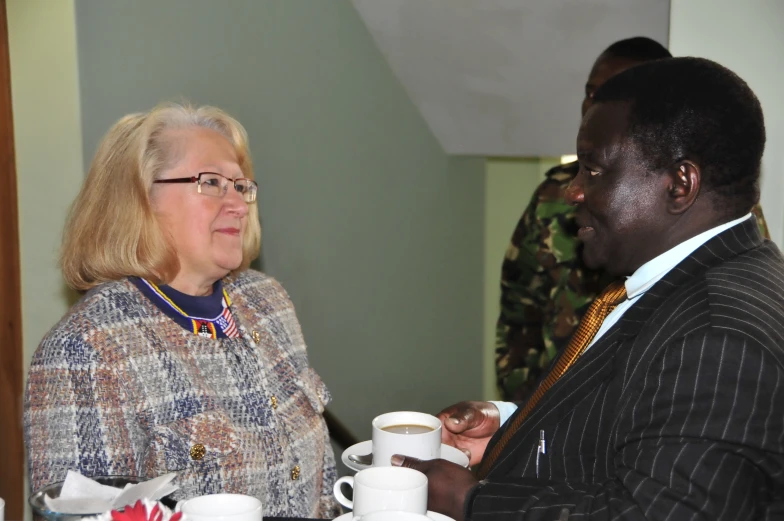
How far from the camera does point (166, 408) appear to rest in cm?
165

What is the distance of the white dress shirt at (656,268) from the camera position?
1.27 meters

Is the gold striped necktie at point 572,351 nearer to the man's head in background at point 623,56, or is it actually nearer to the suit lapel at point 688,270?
the suit lapel at point 688,270

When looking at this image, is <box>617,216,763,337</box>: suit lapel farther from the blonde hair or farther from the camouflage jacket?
the camouflage jacket

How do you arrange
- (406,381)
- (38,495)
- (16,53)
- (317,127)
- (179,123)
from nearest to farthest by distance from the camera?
(38,495) → (179,123) → (16,53) → (317,127) → (406,381)

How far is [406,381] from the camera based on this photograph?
4.12 metres

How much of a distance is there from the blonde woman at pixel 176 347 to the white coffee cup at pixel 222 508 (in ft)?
1.88

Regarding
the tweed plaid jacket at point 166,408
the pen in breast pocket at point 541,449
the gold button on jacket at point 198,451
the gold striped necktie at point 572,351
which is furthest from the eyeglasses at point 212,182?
the pen in breast pocket at point 541,449

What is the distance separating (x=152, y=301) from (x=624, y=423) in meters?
1.08

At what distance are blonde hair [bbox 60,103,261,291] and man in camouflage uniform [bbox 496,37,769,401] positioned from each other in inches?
48.3

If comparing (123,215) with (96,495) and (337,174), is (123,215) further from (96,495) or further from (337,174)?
(337,174)

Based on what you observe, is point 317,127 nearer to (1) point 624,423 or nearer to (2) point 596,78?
(2) point 596,78

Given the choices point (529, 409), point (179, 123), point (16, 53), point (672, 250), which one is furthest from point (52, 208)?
point (672, 250)

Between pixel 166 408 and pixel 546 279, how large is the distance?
55.7 inches

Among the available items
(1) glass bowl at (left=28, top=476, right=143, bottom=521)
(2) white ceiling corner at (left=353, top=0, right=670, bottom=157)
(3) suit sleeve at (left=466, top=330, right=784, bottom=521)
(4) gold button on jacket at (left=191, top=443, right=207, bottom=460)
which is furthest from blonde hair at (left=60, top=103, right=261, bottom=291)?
(2) white ceiling corner at (left=353, top=0, right=670, bottom=157)
